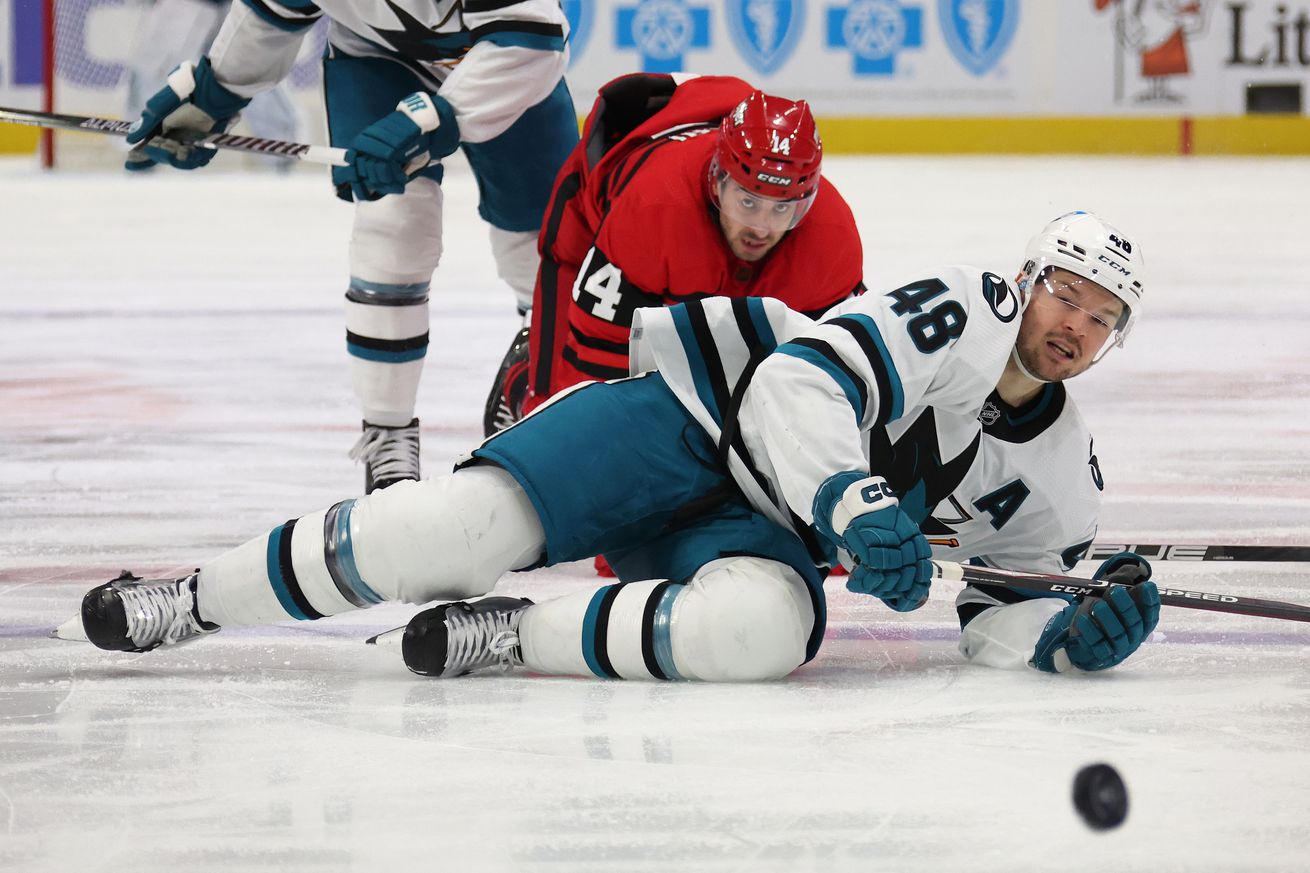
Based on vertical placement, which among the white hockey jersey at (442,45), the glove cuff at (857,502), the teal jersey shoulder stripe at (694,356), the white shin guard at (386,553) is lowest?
the white shin guard at (386,553)

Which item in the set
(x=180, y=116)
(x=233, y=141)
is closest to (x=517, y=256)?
(x=233, y=141)

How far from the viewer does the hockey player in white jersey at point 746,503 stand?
1924 millimetres

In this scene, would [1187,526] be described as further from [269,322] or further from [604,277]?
[269,322]

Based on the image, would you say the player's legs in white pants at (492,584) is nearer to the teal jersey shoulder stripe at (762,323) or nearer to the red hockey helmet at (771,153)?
the teal jersey shoulder stripe at (762,323)

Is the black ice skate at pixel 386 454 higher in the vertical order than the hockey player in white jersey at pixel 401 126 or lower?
lower

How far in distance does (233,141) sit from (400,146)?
600 mm

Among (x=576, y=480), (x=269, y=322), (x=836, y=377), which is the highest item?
(x=836, y=377)

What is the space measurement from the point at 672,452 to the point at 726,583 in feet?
0.61

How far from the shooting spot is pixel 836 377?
6.24 ft

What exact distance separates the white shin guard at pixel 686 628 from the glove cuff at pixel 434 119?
3.50 ft

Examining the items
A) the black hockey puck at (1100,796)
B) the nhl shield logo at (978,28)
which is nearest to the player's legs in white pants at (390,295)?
the black hockey puck at (1100,796)

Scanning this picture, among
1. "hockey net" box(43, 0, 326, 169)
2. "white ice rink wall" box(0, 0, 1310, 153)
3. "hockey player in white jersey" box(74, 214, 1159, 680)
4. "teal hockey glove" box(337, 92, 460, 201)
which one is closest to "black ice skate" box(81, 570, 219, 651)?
"hockey player in white jersey" box(74, 214, 1159, 680)

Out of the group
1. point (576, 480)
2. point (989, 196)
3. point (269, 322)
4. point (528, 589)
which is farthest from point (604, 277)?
point (989, 196)

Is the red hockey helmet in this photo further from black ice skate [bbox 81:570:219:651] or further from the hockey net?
the hockey net
